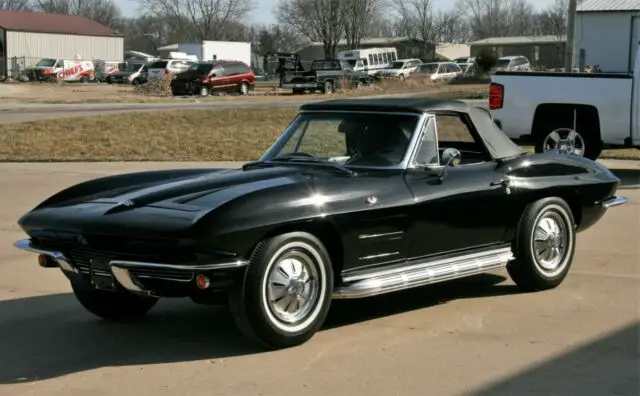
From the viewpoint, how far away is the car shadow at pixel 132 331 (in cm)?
523

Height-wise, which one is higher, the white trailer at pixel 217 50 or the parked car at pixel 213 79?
the white trailer at pixel 217 50

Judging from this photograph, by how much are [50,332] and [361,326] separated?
1.99 metres

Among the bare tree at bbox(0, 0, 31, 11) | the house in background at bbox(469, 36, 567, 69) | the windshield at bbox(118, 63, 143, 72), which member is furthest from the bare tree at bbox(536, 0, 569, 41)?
the bare tree at bbox(0, 0, 31, 11)

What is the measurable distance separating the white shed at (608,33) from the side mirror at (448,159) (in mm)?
42457

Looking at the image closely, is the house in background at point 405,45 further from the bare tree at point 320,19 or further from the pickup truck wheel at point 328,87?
the pickup truck wheel at point 328,87

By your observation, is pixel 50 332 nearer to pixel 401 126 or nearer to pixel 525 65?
pixel 401 126

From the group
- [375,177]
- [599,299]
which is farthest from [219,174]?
[599,299]

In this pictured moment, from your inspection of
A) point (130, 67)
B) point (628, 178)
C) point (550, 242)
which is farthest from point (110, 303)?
point (130, 67)

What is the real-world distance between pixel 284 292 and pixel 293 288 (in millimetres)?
62

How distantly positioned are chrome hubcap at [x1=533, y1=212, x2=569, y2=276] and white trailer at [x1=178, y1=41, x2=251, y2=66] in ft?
195

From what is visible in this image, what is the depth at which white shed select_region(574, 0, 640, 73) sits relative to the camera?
46688 millimetres

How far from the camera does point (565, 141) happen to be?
1361 cm

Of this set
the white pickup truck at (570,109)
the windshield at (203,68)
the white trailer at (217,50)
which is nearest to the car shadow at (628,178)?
the white pickup truck at (570,109)

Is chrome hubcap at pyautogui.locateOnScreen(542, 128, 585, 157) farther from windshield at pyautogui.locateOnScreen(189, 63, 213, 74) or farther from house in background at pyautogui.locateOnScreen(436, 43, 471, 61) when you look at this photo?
house in background at pyautogui.locateOnScreen(436, 43, 471, 61)
